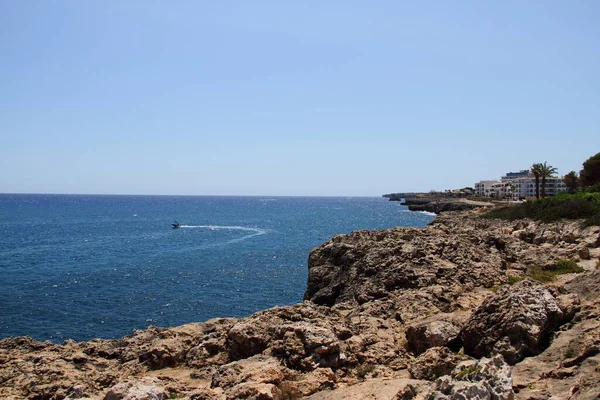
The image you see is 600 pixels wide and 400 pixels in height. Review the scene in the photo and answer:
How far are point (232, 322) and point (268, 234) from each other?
8655cm

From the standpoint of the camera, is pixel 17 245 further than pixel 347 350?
Yes

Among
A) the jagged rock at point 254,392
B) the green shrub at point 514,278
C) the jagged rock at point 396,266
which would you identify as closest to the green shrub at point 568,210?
the jagged rock at point 396,266

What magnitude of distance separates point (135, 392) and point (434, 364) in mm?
8843

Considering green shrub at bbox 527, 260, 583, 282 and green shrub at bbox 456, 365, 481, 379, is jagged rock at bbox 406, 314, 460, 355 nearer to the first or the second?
green shrub at bbox 456, 365, 481, 379

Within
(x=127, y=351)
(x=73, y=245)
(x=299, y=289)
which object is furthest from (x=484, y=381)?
(x=73, y=245)

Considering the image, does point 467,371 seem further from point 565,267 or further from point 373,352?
point 565,267

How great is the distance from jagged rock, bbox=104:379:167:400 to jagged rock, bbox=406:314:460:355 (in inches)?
348

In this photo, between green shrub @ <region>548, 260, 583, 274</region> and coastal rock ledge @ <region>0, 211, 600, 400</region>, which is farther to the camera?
green shrub @ <region>548, 260, 583, 274</region>

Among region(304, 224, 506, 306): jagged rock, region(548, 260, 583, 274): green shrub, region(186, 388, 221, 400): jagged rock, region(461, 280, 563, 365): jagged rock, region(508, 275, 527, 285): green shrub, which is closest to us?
region(186, 388, 221, 400): jagged rock

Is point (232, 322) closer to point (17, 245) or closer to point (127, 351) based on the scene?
point (127, 351)

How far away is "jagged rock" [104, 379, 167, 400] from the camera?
482 inches

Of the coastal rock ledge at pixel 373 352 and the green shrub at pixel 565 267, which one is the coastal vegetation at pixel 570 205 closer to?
the green shrub at pixel 565 267

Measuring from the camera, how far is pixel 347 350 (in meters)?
16.1

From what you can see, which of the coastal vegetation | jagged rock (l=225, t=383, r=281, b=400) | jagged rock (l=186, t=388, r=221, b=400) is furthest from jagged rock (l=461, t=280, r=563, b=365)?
the coastal vegetation
